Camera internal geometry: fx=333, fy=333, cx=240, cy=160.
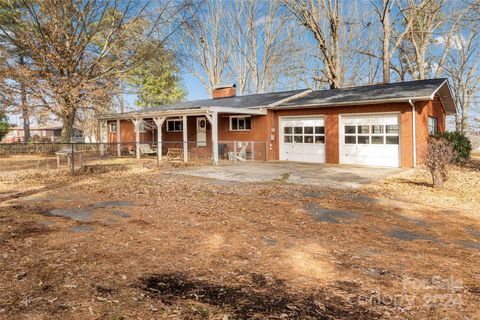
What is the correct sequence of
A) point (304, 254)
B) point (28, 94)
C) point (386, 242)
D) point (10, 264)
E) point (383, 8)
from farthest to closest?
point (383, 8), point (28, 94), point (386, 242), point (304, 254), point (10, 264)

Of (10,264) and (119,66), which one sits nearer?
(10,264)

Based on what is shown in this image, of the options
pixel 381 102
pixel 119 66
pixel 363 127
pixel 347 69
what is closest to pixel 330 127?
pixel 363 127

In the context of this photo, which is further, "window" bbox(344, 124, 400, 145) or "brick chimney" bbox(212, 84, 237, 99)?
"brick chimney" bbox(212, 84, 237, 99)

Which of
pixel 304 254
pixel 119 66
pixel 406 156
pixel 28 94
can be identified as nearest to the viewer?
pixel 304 254

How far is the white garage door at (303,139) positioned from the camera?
16.3 meters

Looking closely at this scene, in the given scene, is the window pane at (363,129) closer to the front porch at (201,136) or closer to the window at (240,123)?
the front porch at (201,136)

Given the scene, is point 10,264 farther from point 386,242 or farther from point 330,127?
point 330,127

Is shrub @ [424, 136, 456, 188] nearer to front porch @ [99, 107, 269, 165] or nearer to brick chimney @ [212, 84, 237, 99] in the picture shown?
front porch @ [99, 107, 269, 165]

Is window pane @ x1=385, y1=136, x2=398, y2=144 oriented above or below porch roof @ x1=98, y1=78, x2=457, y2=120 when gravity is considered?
below

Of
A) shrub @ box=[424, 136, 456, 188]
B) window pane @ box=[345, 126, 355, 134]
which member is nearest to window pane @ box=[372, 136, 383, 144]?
window pane @ box=[345, 126, 355, 134]

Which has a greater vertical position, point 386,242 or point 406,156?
point 406,156

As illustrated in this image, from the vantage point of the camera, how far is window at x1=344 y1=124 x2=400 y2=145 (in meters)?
14.1

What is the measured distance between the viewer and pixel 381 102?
1395 cm

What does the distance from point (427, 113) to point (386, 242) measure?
11.8 m
